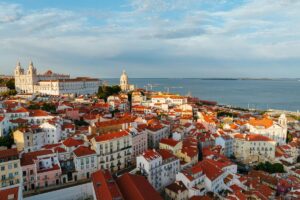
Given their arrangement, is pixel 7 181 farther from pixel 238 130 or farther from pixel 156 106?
pixel 156 106

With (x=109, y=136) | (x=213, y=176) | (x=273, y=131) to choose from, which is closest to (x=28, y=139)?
(x=109, y=136)

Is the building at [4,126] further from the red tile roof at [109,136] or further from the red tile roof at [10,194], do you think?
the red tile roof at [10,194]

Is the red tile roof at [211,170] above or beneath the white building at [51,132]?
beneath

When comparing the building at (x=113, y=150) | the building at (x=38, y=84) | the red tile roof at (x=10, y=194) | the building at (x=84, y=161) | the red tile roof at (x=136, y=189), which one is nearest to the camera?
the red tile roof at (x=10, y=194)

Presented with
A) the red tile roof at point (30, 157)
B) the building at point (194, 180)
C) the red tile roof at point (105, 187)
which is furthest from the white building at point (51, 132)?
the building at point (194, 180)

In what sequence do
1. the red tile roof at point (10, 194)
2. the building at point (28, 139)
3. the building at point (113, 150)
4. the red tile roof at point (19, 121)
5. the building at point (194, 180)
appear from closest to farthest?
the red tile roof at point (10, 194)
the building at point (194, 180)
the building at point (113, 150)
the building at point (28, 139)
the red tile roof at point (19, 121)

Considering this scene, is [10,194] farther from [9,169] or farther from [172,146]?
[172,146]

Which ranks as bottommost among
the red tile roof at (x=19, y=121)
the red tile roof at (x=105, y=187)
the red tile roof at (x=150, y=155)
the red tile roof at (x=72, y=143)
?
the red tile roof at (x=105, y=187)

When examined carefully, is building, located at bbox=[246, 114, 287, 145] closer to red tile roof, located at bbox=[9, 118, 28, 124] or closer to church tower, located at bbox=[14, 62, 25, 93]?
red tile roof, located at bbox=[9, 118, 28, 124]

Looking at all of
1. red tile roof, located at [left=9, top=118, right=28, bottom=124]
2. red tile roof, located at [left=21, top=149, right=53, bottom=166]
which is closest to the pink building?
red tile roof, located at [left=21, top=149, right=53, bottom=166]
